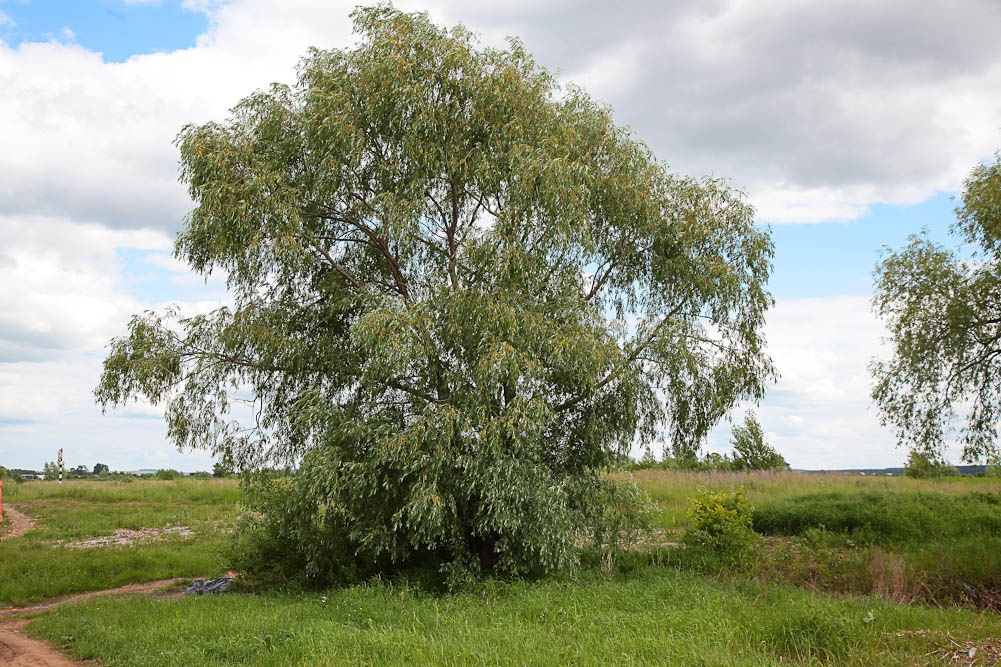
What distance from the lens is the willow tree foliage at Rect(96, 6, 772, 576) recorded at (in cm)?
1344

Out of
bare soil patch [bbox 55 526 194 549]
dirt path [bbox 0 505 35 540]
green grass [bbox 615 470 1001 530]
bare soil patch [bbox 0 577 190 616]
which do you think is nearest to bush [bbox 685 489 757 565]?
green grass [bbox 615 470 1001 530]

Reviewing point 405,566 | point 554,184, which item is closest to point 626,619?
point 405,566

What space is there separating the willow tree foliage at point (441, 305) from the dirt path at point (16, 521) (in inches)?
497

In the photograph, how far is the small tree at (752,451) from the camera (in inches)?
1756

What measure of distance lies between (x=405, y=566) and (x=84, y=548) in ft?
39.7

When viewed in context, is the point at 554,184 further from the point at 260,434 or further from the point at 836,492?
the point at 836,492

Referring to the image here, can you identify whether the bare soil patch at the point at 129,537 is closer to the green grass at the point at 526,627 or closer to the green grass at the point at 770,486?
the green grass at the point at 526,627

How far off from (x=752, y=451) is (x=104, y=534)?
116ft

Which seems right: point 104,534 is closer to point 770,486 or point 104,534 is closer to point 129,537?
point 129,537

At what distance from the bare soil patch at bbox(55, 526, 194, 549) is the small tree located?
3187 centimetres

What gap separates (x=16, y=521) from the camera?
88.4 ft

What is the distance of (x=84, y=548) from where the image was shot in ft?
72.0

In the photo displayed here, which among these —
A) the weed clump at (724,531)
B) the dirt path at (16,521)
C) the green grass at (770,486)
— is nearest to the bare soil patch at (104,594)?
the dirt path at (16,521)

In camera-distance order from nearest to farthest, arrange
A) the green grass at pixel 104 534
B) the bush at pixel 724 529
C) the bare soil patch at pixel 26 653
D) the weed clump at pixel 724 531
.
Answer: the bare soil patch at pixel 26 653 < the weed clump at pixel 724 531 < the bush at pixel 724 529 < the green grass at pixel 104 534
